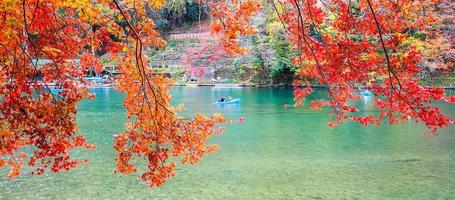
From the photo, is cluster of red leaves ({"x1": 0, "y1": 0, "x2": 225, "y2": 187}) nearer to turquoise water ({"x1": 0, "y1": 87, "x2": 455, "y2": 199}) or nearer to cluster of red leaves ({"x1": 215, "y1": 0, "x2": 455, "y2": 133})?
cluster of red leaves ({"x1": 215, "y1": 0, "x2": 455, "y2": 133})

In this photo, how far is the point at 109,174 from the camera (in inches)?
431

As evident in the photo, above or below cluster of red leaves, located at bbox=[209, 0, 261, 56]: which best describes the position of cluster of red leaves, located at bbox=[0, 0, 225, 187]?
below

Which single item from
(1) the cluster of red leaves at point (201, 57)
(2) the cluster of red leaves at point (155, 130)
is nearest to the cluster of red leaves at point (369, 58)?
(2) the cluster of red leaves at point (155, 130)

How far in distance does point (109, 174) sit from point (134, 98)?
6.25 meters

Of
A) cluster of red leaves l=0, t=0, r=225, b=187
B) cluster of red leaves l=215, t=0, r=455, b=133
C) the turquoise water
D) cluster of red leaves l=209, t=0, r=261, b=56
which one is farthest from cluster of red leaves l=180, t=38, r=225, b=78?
cluster of red leaves l=215, t=0, r=455, b=133

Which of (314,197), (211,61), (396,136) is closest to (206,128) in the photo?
(314,197)

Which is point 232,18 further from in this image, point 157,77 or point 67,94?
point 67,94

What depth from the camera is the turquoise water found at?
9508mm

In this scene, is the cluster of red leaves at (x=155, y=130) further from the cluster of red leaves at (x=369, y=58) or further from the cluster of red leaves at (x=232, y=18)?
the cluster of red leaves at (x=369, y=58)

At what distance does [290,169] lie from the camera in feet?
37.1

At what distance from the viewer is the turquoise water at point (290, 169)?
31.2 ft

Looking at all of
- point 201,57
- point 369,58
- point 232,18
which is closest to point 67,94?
point 232,18

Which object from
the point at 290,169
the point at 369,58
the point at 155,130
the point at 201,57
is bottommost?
the point at 290,169

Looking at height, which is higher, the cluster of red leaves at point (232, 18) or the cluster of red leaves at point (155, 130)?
the cluster of red leaves at point (232, 18)
